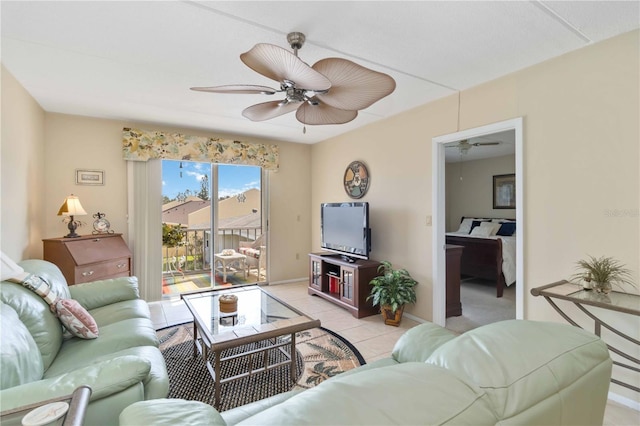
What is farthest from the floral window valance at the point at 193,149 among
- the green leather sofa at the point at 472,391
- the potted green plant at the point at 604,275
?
the potted green plant at the point at 604,275

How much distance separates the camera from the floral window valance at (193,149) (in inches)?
154

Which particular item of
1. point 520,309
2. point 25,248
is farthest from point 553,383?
point 25,248

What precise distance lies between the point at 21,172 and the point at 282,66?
A: 2.84 m

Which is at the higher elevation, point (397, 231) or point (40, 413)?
point (397, 231)

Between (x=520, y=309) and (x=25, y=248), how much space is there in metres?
4.51

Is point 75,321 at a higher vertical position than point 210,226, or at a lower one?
lower

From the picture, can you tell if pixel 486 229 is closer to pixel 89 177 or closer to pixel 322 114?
pixel 322 114

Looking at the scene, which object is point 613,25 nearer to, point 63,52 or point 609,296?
point 609,296

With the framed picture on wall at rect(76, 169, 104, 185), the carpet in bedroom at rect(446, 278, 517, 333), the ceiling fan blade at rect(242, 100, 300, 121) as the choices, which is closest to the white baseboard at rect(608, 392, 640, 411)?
the carpet in bedroom at rect(446, 278, 517, 333)

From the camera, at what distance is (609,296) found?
1.91m

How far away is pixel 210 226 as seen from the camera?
4.71 m

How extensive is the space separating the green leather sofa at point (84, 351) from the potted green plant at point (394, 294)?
218 centimetres

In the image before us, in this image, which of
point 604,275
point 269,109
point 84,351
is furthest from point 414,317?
point 84,351

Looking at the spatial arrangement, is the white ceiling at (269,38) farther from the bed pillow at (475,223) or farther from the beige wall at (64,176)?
the bed pillow at (475,223)
